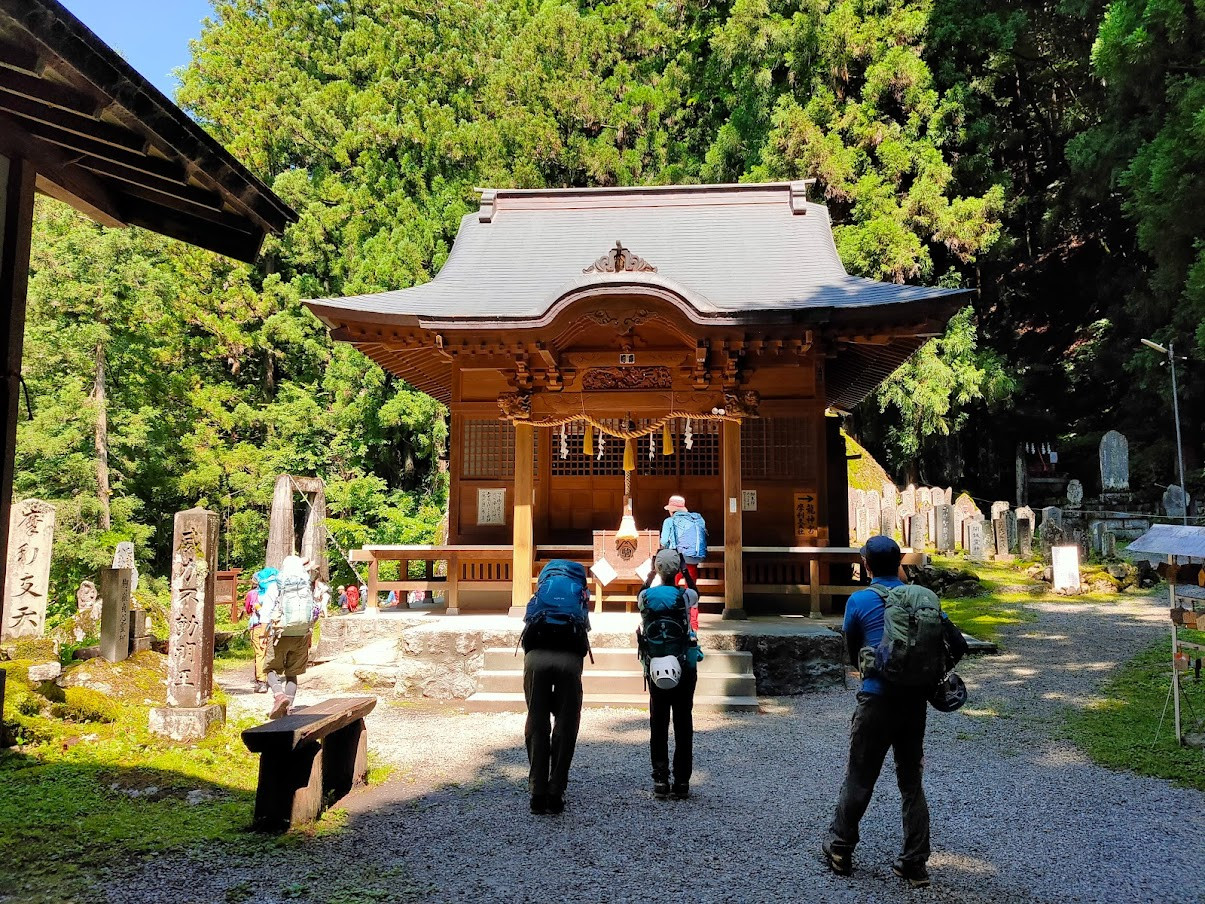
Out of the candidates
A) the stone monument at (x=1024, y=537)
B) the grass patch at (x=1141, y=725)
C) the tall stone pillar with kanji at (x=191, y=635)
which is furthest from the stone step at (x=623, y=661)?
the stone monument at (x=1024, y=537)

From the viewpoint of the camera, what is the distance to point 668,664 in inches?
183

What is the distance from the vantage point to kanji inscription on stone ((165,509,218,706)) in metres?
6.38

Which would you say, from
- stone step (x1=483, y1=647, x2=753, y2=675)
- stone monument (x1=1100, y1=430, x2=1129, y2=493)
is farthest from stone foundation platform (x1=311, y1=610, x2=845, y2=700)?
stone monument (x1=1100, y1=430, x2=1129, y2=493)

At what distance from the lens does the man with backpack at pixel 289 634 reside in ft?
22.3

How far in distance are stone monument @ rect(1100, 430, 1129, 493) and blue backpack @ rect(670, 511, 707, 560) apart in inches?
756

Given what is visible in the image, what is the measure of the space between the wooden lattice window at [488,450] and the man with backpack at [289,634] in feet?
13.5

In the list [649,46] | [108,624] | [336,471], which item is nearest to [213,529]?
[108,624]

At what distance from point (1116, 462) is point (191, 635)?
24244mm

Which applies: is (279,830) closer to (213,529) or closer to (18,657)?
(213,529)

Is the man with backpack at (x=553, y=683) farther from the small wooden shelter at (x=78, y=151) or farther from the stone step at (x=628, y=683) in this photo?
the stone step at (x=628, y=683)

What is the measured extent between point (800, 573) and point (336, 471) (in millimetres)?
15946

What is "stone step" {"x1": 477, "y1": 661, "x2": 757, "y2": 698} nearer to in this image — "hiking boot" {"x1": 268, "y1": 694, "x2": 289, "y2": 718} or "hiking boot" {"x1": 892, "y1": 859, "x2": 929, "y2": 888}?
"hiking boot" {"x1": 268, "y1": 694, "x2": 289, "y2": 718}

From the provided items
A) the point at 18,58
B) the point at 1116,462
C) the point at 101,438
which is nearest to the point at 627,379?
the point at 18,58

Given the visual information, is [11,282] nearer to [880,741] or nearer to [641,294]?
[880,741]
